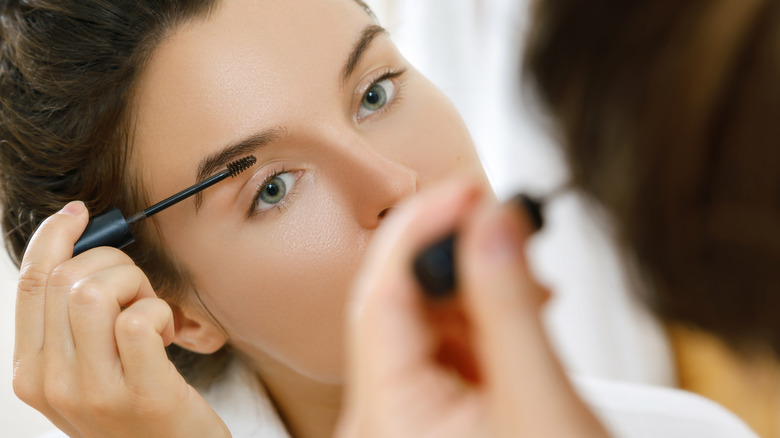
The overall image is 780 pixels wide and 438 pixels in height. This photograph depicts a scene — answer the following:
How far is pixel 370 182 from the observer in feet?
2.39

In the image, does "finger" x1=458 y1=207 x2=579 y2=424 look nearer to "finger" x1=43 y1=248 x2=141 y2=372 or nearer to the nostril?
the nostril

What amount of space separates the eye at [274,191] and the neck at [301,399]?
0.25m

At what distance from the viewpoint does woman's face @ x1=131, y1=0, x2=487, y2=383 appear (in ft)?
2.42

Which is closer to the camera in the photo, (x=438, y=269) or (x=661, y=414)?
(x=438, y=269)

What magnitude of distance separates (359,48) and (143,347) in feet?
1.25

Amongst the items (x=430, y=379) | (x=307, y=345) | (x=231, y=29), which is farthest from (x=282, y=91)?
(x=430, y=379)

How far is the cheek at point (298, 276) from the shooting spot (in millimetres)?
766

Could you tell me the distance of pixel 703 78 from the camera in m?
0.30

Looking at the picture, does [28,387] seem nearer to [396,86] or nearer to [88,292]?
[88,292]

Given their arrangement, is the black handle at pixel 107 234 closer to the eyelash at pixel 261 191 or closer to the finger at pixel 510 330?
the eyelash at pixel 261 191

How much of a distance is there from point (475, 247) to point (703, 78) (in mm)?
116

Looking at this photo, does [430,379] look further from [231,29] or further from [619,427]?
→ [619,427]

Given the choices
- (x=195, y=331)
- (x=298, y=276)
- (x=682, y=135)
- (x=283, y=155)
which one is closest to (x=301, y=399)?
(x=195, y=331)

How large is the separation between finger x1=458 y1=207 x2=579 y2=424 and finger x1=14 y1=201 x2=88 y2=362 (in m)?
0.56
